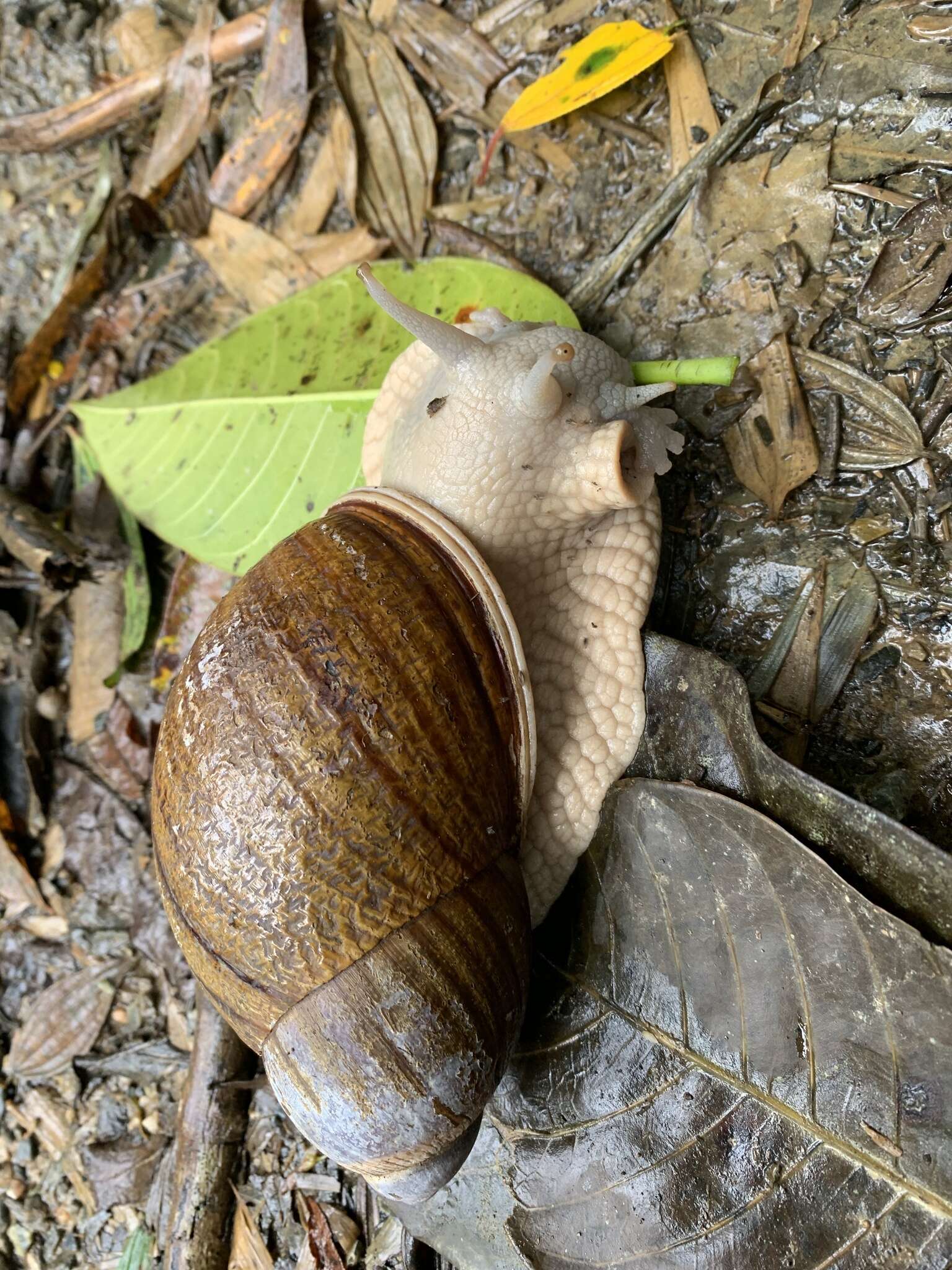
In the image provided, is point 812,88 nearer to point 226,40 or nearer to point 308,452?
point 308,452

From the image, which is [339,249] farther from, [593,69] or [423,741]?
[423,741]

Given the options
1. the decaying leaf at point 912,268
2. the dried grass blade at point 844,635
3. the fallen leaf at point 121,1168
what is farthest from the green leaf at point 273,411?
the fallen leaf at point 121,1168

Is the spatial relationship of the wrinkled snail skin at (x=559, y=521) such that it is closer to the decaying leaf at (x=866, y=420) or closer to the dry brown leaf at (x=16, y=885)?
the decaying leaf at (x=866, y=420)

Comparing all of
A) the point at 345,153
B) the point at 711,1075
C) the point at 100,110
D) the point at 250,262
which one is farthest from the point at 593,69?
the point at 711,1075

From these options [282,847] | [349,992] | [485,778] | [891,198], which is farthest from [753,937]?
[891,198]

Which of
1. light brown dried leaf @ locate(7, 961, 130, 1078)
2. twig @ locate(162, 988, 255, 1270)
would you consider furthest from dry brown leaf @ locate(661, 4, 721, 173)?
light brown dried leaf @ locate(7, 961, 130, 1078)

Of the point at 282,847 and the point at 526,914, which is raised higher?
the point at 282,847
